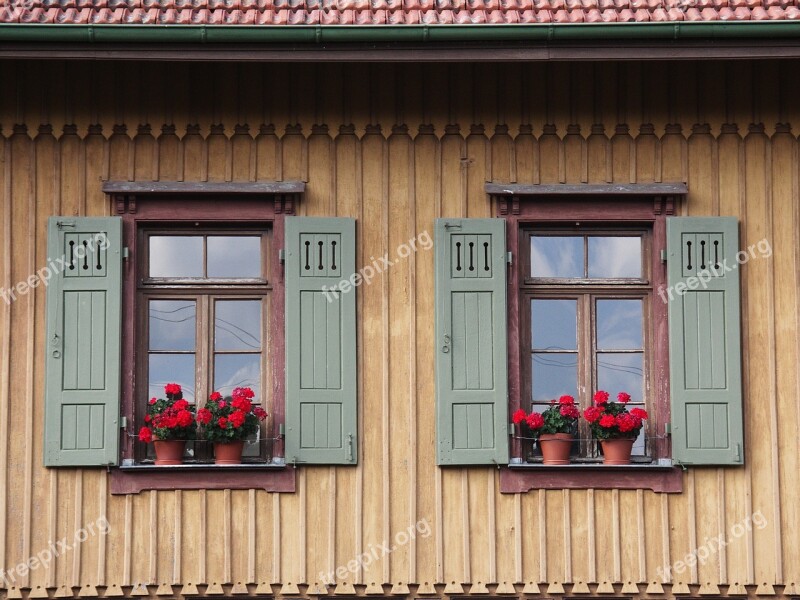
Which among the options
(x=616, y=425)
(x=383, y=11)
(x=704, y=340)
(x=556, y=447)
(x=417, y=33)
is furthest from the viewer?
(x=704, y=340)

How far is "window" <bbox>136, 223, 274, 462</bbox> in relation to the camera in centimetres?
1028

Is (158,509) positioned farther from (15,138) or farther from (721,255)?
(721,255)

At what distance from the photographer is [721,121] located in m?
10.4

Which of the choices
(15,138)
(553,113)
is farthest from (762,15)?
(15,138)

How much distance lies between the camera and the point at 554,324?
410 inches

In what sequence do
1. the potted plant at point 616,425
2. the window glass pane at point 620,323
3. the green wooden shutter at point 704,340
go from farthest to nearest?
the window glass pane at point 620,323
the green wooden shutter at point 704,340
the potted plant at point 616,425

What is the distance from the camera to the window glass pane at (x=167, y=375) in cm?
1028

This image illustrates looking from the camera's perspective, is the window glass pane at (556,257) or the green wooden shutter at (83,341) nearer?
the green wooden shutter at (83,341)

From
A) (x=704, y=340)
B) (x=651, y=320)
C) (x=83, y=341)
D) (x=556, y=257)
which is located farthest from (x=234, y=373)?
(x=704, y=340)

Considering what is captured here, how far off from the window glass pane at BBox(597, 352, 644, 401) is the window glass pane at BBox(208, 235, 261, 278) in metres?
2.52

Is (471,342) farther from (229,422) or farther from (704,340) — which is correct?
(229,422)

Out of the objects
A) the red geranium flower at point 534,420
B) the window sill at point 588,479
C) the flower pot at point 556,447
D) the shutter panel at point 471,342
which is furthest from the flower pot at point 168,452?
the flower pot at point 556,447

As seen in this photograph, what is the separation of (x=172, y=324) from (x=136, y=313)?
0.89 ft

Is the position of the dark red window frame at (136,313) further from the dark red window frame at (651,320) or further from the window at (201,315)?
the dark red window frame at (651,320)
